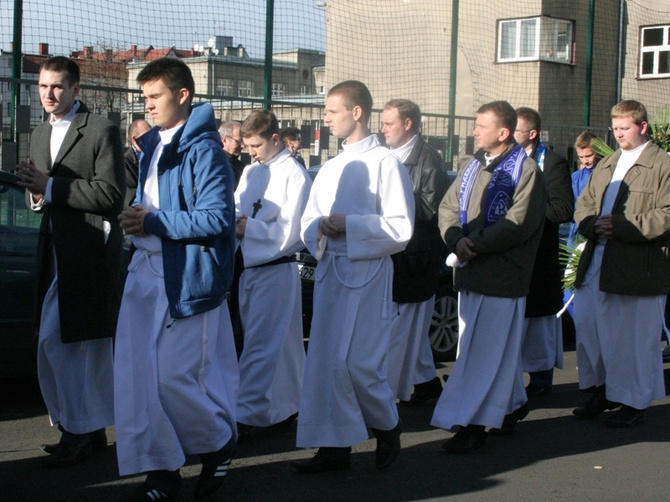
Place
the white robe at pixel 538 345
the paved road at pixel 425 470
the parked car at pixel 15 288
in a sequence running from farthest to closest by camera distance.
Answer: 1. the white robe at pixel 538 345
2. the parked car at pixel 15 288
3. the paved road at pixel 425 470

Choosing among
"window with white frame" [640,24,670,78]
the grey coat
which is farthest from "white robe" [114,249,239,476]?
"window with white frame" [640,24,670,78]

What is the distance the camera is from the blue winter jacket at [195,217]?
14.9ft

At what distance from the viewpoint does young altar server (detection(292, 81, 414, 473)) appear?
523 centimetres

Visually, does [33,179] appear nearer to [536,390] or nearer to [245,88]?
[536,390]

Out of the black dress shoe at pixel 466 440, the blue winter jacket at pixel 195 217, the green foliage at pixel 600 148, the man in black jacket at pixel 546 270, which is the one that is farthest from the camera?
the green foliage at pixel 600 148

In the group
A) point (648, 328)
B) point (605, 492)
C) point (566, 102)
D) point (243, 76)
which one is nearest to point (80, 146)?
point (605, 492)

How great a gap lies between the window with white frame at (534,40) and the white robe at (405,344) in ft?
65.1

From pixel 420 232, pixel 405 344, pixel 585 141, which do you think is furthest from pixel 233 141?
pixel 585 141

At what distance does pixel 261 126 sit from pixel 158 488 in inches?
96.2

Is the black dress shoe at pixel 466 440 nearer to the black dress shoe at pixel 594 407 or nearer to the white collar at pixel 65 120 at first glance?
the black dress shoe at pixel 594 407

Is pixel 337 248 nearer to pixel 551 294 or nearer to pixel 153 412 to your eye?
pixel 153 412

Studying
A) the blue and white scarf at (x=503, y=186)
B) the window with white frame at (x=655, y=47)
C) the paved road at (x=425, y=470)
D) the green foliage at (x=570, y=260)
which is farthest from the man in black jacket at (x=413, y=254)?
the window with white frame at (x=655, y=47)

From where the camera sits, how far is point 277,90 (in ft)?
35.7

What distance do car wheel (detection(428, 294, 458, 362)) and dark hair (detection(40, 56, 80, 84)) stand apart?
4.27m
